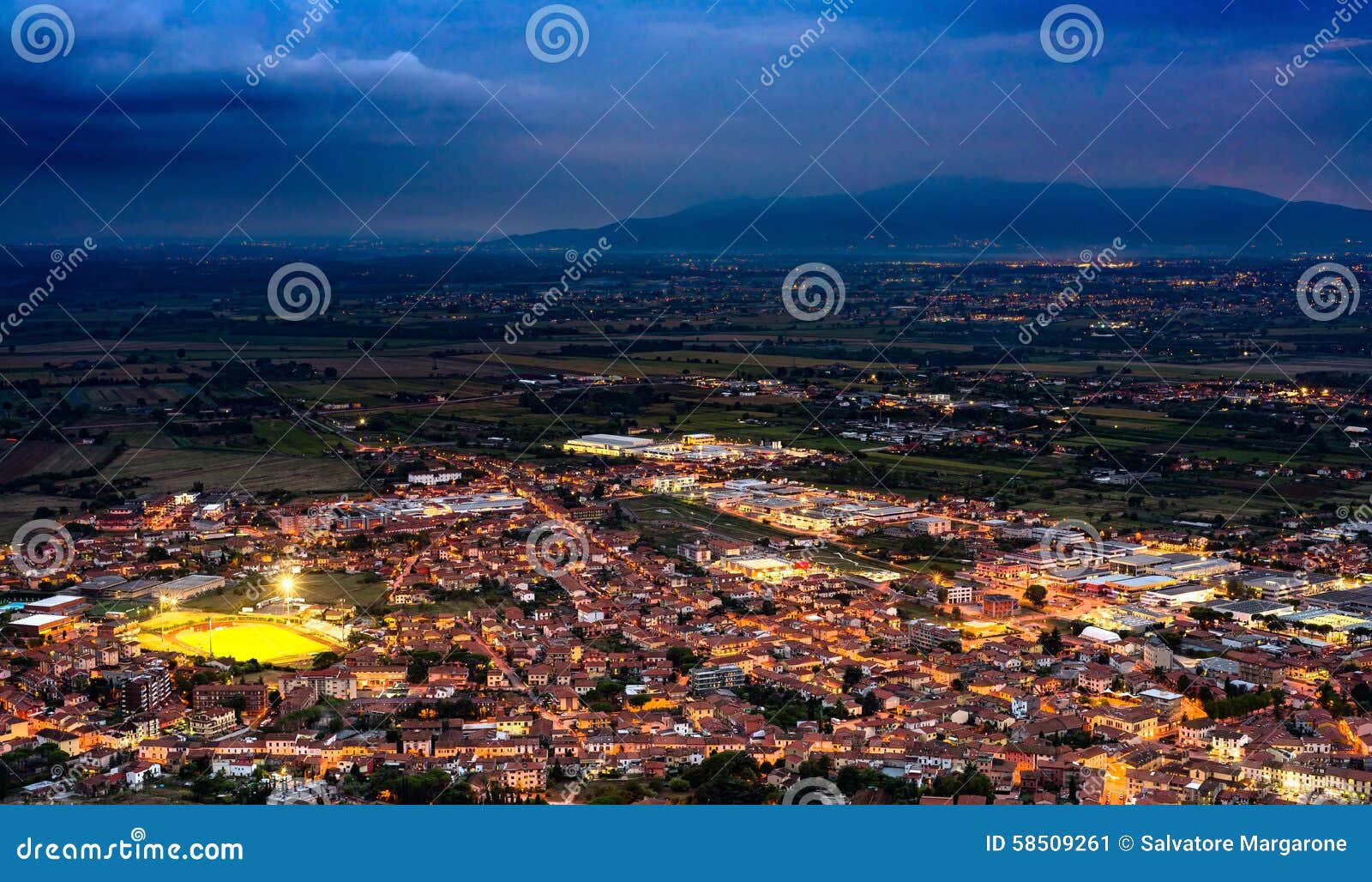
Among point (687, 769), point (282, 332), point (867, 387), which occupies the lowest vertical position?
point (687, 769)

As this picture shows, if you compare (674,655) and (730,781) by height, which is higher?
(674,655)

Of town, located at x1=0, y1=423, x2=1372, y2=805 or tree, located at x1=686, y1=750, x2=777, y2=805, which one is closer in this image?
tree, located at x1=686, y1=750, x2=777, y2=805

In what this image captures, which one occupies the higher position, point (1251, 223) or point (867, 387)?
point (1251, 223)

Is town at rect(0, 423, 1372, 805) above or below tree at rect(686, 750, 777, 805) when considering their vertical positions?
above

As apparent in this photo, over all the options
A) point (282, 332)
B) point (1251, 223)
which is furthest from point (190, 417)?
point (1251, 223)

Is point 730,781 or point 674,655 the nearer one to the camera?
point 730,781

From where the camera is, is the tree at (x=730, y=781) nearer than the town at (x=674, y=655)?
Yes

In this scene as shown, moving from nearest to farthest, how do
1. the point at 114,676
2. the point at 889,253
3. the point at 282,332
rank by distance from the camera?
the point at 114,676, the point at 282,332, the point at 889,253

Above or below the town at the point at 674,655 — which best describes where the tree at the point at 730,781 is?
below

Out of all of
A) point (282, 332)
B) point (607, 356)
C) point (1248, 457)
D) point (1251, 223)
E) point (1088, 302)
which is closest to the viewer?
point (1248, 457)

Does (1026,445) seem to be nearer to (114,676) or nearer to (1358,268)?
(114,676)

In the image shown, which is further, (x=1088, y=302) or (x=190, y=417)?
(x=1088, y=302)
